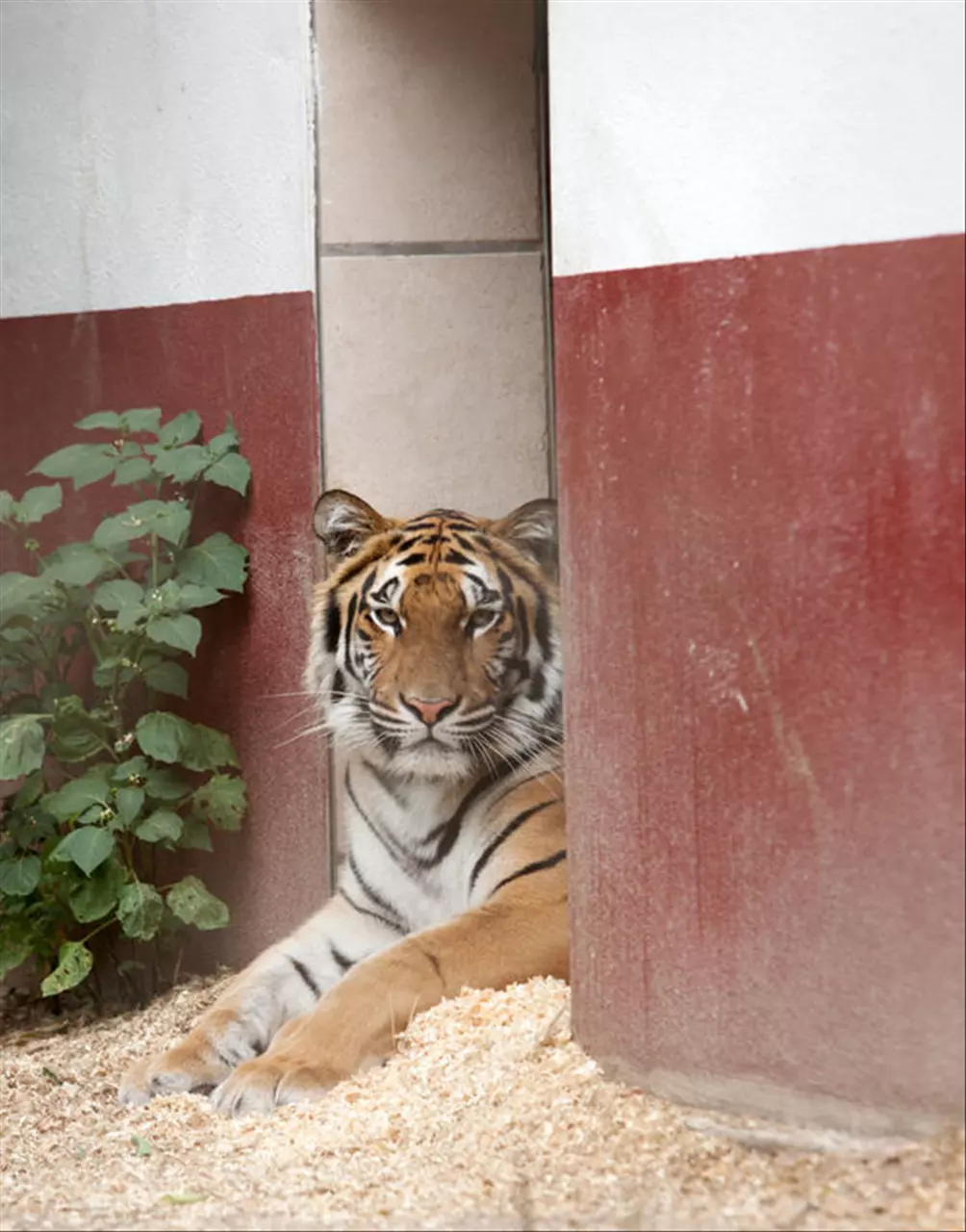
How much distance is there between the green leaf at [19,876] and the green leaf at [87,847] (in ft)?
0.85

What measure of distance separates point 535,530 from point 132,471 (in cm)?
115

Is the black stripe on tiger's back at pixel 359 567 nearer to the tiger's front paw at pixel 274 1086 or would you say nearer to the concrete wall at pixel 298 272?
the concrete wall at pixel 298 272

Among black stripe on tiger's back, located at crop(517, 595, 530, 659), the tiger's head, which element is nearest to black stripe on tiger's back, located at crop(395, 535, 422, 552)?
the tiger's head

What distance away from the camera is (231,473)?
18.2 feet

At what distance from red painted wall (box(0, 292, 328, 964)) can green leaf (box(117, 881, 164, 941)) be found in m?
0.34

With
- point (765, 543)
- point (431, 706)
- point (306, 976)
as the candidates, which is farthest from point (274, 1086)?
point (765, 543)

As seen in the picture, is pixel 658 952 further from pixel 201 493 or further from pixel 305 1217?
pixel 201 493

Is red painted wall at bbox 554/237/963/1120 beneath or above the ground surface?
above

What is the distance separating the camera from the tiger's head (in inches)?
202

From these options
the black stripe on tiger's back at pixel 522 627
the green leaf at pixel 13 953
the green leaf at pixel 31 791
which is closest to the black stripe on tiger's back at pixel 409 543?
the black stripe on tiger's back at pixel 522 627

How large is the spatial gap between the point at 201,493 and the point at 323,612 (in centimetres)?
66

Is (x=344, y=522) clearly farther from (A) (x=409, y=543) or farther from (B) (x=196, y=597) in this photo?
(B) (x=196, y=597)

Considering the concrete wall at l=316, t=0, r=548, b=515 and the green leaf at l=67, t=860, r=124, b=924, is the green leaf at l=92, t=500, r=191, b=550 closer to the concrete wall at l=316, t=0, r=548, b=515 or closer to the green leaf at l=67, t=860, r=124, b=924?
the concrete wall at l=316, t=0, r=548, b=515

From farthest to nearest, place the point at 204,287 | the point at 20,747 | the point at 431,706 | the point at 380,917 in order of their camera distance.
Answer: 1. the point at 204,287
2. the point at 20,747
3. the point at 380,917
4. the point at 431,706
